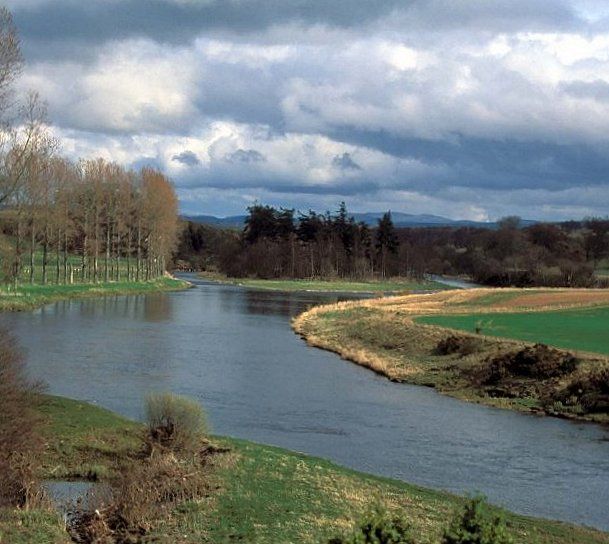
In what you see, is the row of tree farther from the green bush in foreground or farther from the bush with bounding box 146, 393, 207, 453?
the green bush in foreground

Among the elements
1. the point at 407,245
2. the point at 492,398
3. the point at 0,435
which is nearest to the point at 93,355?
the point at 492,398

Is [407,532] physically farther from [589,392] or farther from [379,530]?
[589,392]

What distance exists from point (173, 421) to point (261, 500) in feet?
14.2

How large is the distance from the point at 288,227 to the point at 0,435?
510 ft

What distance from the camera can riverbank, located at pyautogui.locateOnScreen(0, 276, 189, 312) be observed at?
2534 inches

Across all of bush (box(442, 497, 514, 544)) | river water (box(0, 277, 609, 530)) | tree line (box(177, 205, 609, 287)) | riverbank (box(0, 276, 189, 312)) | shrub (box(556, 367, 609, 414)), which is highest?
tree line (box(177, 205, 609, 287))

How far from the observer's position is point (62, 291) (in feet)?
258

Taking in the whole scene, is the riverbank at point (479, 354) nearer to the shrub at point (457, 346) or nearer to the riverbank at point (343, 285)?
the shrub at point (457, 346)

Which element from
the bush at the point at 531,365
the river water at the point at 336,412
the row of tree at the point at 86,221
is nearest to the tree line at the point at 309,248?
the row of tree at the point at 86,221

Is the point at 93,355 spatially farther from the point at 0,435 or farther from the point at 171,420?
the point at 0,435

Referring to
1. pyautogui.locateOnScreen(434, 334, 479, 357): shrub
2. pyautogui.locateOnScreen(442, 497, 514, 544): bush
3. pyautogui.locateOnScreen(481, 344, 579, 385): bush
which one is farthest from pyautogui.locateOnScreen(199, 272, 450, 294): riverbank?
pyautogui.locateOnScreen(442, 497, 514, 544): bush

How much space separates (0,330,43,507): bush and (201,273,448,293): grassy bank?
323 feet

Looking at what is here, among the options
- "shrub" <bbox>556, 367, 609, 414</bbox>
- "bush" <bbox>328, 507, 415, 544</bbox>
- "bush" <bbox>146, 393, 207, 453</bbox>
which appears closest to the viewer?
"bush" <bbox>328, 507, 415, 544</bbox>

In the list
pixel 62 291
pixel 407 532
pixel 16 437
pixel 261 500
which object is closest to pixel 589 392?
pixel 261 500
